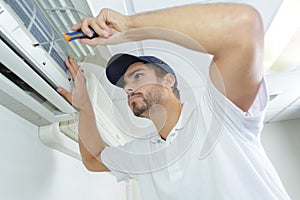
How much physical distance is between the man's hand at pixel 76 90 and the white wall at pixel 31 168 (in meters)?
0.16

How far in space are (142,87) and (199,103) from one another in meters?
0.18

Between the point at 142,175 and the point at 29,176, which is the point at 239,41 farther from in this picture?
the point at 29,176

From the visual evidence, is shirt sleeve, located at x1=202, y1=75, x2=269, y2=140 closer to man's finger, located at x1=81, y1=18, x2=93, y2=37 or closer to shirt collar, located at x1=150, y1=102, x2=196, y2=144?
shirt collar, located at x1=150, y1=102, x2=196, y2=144

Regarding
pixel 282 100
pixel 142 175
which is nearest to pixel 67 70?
pixel 142 175

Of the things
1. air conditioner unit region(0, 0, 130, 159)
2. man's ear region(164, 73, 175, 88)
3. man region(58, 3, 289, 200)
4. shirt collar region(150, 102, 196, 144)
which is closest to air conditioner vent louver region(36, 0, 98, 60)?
air conditioner unit region(0, 0, 130, 159)

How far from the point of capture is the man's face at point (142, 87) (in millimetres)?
715

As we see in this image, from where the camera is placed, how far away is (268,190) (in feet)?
2.33

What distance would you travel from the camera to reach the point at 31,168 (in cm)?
77

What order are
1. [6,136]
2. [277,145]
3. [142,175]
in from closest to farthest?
1. [6,136]
2. [142,175]
3. [277,145]

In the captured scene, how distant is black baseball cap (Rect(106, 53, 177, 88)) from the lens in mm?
737

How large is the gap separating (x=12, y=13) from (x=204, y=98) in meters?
0.52

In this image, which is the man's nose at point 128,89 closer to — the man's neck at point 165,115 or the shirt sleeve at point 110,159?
the man's neck at point 165,115

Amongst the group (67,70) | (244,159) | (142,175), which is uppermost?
(67,70)

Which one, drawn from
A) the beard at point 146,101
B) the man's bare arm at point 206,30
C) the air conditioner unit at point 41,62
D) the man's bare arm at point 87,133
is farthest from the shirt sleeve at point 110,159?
the man's bare arm at point 206,30
